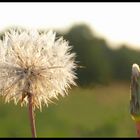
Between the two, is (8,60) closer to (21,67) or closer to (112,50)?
(21,67)

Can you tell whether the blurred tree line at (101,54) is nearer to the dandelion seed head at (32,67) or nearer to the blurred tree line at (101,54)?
the blurred tree line at (101,54)

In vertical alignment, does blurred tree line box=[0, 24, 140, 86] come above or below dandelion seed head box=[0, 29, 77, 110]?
above

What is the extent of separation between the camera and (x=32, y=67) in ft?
7.43

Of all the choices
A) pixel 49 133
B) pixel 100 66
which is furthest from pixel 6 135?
pixel 100 66

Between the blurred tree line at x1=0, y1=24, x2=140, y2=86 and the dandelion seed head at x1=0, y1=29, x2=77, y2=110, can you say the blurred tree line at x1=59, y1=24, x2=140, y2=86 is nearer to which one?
the blurred tree line at x1=0, y1=24, x2=140, y2=86

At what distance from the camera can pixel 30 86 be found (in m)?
2.19

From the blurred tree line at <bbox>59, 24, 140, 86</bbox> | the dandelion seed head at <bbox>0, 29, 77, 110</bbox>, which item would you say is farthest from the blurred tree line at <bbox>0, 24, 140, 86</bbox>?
the dandelion seed head at <bbox>0, 29, 77, 110</bbox>

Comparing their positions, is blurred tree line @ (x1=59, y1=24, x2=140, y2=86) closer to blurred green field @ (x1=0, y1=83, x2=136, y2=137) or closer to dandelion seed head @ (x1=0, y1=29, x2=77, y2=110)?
blurred green field @ (x1=0, y1=83, x2=136, y2=137)

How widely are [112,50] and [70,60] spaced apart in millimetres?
16092

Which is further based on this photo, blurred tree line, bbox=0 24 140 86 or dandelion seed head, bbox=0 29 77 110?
blurred tree line, bbox=0 24 140 86

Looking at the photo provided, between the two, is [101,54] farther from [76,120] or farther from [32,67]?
[32,67]

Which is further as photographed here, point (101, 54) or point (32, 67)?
point (101, 54)

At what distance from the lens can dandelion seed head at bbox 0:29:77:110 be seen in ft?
7.34

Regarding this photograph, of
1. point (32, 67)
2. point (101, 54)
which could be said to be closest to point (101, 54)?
point (101, 54)
